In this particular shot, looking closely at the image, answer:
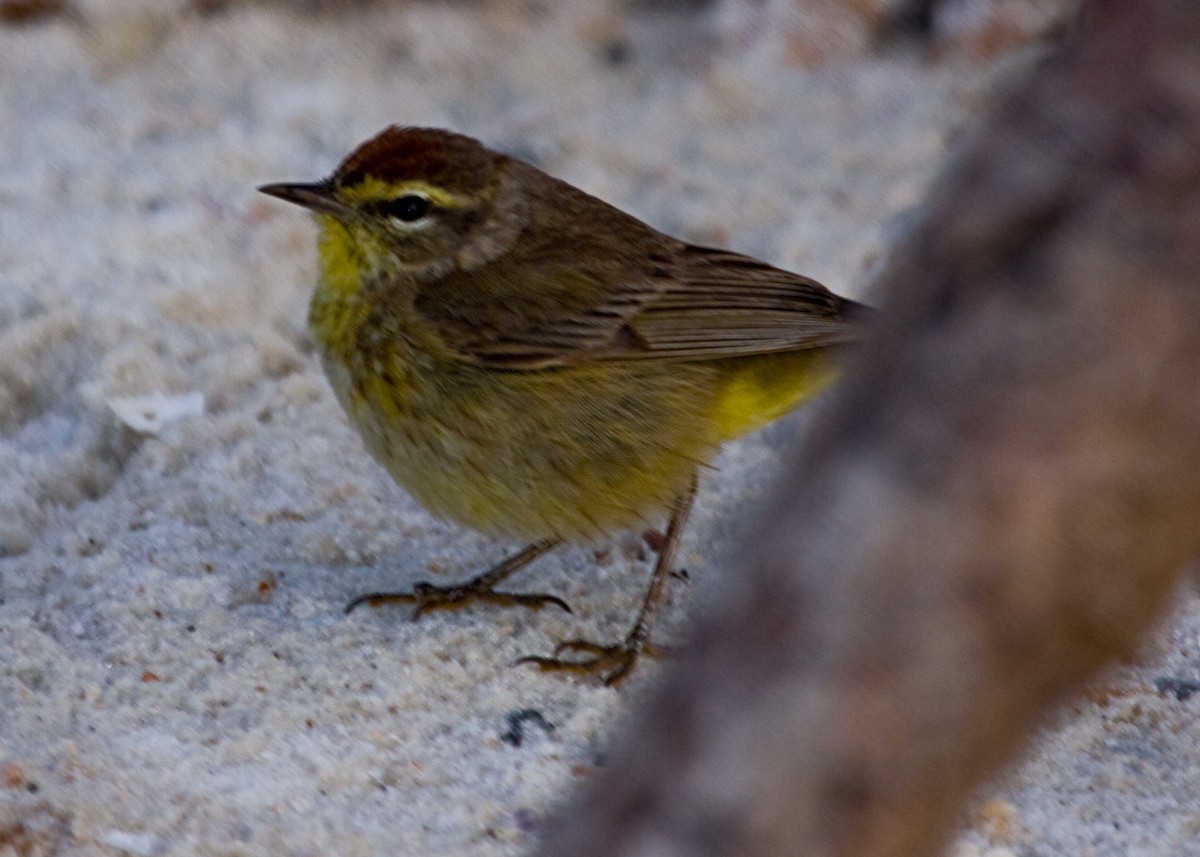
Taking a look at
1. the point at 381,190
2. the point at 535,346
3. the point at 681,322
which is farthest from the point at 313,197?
the point at 681,322

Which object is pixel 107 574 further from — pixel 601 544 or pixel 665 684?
pixel 665 684

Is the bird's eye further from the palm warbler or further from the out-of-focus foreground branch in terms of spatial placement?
the out-of-focus foreground branch

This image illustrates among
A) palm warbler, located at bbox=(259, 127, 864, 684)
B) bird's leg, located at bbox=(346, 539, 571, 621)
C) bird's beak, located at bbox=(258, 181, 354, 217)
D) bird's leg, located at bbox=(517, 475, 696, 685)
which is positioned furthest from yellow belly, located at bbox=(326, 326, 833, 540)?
bird's beak, located at bbox=(258, 181, 354, 217)

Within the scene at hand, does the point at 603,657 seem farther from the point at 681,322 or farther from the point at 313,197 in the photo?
the point at 313,197

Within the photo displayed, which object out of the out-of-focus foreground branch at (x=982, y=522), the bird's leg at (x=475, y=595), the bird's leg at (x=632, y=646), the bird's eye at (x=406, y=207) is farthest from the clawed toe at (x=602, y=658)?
the out-of-focus foreground branch at (x=982, y=522)

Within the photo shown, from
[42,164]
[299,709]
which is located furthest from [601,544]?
[42,164]

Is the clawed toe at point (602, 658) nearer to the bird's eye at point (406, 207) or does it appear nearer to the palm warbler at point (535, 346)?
the palm warbler at point (535, 346)
